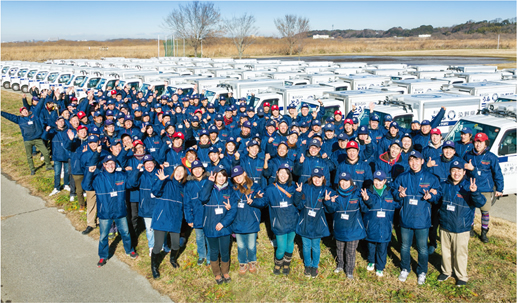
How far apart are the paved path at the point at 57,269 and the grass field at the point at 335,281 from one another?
0.34 m

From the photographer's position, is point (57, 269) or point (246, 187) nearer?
point (246, 187)

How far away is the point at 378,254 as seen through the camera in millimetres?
5902

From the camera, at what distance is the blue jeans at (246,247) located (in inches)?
231

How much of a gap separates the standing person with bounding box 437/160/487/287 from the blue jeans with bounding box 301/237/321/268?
1842 millimetres

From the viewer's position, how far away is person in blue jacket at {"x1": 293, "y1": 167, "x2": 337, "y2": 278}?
5.48 metres

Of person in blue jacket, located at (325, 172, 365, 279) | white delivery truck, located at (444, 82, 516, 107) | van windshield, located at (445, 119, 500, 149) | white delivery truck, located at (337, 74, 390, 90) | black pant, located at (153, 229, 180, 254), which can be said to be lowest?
black pant, located at (153, 229, 180, 254)

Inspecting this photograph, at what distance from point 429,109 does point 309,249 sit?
640cm

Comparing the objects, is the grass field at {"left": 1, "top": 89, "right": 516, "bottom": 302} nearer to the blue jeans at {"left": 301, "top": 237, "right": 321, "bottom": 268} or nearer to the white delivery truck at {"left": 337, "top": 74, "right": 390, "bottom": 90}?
the blue jeans at {"left": 301, "top": 237, "right": 321, "bottom": 268}

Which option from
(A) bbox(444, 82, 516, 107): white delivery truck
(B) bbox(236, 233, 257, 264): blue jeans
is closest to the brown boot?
(B) bbox(236, 233, 257, 264): blue jeans

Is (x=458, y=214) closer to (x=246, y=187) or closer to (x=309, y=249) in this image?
(x=309, y=249)

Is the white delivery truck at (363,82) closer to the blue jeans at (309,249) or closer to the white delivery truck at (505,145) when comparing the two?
the white delivery truck at (505,145)

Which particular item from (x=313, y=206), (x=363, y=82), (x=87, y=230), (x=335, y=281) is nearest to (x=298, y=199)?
(x=313, y=206)

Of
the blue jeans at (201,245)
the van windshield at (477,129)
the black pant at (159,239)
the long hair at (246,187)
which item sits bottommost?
the blue jeans at (201,245)

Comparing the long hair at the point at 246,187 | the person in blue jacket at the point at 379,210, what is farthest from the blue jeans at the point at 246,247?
the person in blue jacket at the point at 379,210
